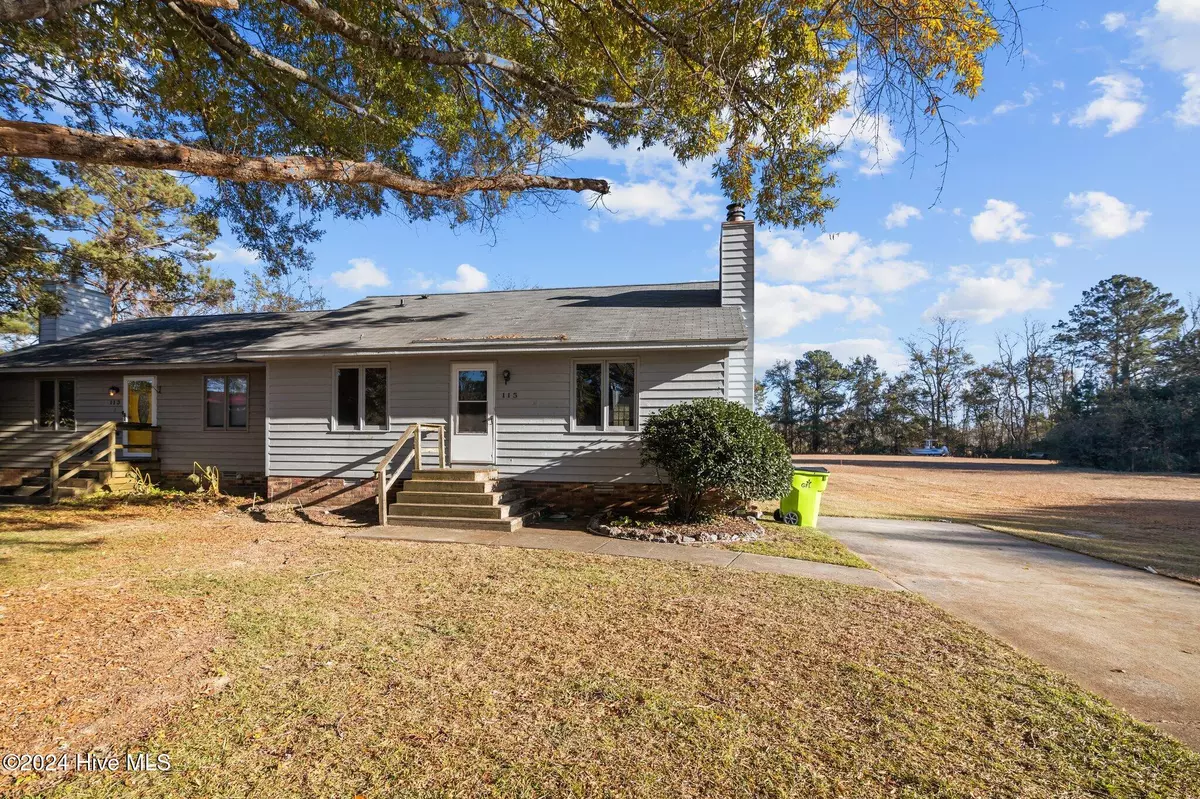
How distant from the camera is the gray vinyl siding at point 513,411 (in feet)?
32.4

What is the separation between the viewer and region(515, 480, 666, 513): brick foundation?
991cm

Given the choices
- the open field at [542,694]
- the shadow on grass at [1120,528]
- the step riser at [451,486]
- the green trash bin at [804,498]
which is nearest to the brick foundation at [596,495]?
the step riser at [451,486]

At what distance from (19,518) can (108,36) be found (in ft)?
25.4

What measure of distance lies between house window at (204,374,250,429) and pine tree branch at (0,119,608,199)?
28.2 feet

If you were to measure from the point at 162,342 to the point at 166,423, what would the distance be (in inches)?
92.4

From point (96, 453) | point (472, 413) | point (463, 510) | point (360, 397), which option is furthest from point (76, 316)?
point (463, 510)

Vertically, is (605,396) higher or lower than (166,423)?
higher

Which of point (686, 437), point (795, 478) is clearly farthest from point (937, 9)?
point (795, 478)

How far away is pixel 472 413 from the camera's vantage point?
10719 mm

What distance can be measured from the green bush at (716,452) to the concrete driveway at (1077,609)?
1.65 meters

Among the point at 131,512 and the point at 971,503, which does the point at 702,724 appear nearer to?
the point at 131,512

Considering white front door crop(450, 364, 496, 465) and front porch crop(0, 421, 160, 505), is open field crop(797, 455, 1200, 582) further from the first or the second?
front porch crop(0, 421, 160, 505)

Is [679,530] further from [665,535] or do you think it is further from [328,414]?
[328,414]

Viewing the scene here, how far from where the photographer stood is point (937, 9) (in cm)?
428
